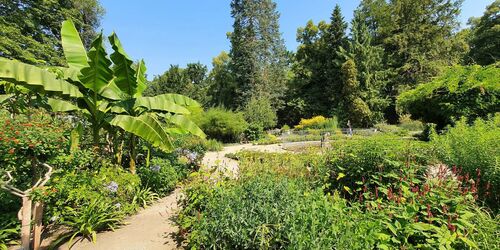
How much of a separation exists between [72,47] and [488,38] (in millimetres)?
36994

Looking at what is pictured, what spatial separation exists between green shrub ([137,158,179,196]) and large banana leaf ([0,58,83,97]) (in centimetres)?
218

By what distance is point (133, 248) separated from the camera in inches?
147

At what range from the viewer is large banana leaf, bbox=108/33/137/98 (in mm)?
5406

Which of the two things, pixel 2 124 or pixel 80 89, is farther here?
pixel 80 89

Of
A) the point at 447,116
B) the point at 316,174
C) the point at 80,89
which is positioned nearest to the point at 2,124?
the point at 80,89

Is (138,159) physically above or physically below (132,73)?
below

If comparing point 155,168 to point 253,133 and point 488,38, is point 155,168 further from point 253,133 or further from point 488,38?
point 488,38

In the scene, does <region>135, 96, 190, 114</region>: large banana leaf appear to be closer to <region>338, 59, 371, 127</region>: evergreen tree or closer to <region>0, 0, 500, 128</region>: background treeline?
<region>0, 0, 500, 128</region>: background treeline

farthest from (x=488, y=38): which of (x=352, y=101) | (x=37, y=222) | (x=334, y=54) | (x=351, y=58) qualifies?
(x=37, y=222)

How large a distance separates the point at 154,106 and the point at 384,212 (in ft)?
16.5

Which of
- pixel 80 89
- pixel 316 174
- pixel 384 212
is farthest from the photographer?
pixel 80 89

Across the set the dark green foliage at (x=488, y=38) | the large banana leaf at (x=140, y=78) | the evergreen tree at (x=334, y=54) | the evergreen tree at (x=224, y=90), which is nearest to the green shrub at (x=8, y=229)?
the large banana leaf at (x=140, y=78)

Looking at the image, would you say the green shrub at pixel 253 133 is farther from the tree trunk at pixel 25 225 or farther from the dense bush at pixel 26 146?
the tree trunk at pixel 25 225

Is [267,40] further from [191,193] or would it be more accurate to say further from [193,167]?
[191,193]
